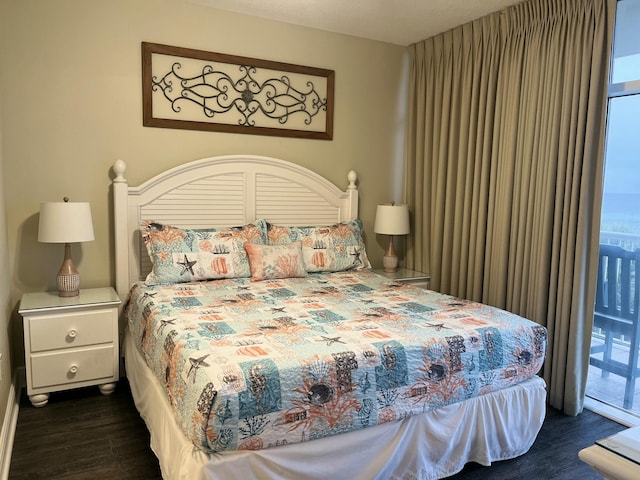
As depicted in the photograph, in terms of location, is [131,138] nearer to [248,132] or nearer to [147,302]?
[248,132]

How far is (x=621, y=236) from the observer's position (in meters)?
2.98

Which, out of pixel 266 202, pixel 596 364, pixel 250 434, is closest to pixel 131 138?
pixel 266 202

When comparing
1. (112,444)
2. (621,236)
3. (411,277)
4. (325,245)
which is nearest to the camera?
(112,444)

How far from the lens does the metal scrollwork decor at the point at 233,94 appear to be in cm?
341

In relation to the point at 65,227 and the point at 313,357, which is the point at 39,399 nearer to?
the point at 65,227

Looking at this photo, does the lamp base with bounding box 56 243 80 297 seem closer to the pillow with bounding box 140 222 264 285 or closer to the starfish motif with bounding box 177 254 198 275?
the pillow with bounding box 140 222 264 285

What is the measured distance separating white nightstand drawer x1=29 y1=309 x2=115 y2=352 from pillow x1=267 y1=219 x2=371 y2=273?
4.09 feet

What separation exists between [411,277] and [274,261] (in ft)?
4.05

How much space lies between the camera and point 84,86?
10.5ft

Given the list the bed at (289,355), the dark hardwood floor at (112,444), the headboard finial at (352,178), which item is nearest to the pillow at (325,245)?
the bed at (289,355)

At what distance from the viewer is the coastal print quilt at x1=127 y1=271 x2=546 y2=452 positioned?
5.73 ft

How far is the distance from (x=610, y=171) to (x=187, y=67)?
2884mm

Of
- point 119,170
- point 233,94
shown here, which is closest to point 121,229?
point 119,170

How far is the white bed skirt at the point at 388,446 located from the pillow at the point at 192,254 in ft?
2.12
